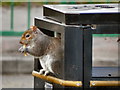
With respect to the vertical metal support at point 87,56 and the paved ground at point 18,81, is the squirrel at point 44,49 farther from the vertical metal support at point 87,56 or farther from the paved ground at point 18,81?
the paved ground at point 18,81

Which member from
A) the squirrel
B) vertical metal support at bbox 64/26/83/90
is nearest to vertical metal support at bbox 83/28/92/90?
vertical metal support at bbox 64/26/83/90

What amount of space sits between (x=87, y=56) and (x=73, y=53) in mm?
99

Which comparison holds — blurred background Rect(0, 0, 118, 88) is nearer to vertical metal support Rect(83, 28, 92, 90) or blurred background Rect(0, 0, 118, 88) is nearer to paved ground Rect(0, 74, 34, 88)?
paved ground Rect(0, 74, 34, 88)

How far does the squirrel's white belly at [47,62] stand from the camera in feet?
13.1

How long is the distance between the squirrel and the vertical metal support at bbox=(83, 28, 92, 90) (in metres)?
0.18

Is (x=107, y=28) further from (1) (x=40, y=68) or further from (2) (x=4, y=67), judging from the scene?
(2) (x=4, y=67)

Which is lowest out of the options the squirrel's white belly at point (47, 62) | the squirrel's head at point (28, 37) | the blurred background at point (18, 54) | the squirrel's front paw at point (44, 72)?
the blurred background at point (18, 54)

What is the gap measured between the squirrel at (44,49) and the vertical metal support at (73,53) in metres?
0.09

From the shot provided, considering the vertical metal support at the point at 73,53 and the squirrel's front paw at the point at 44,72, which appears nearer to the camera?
the vertical metal support at the point at 73,53

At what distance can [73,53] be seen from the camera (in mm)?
3852

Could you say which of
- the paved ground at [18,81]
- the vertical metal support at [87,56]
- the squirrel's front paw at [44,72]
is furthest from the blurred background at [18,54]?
the vertical metal support at [87,56]

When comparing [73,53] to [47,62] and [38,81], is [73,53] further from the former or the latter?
[38,81]

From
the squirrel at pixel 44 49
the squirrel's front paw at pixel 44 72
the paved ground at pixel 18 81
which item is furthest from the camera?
the paved ground at pixel 18 81

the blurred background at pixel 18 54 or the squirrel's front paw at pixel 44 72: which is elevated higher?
the squirrel's front paw at pixel 44 72
